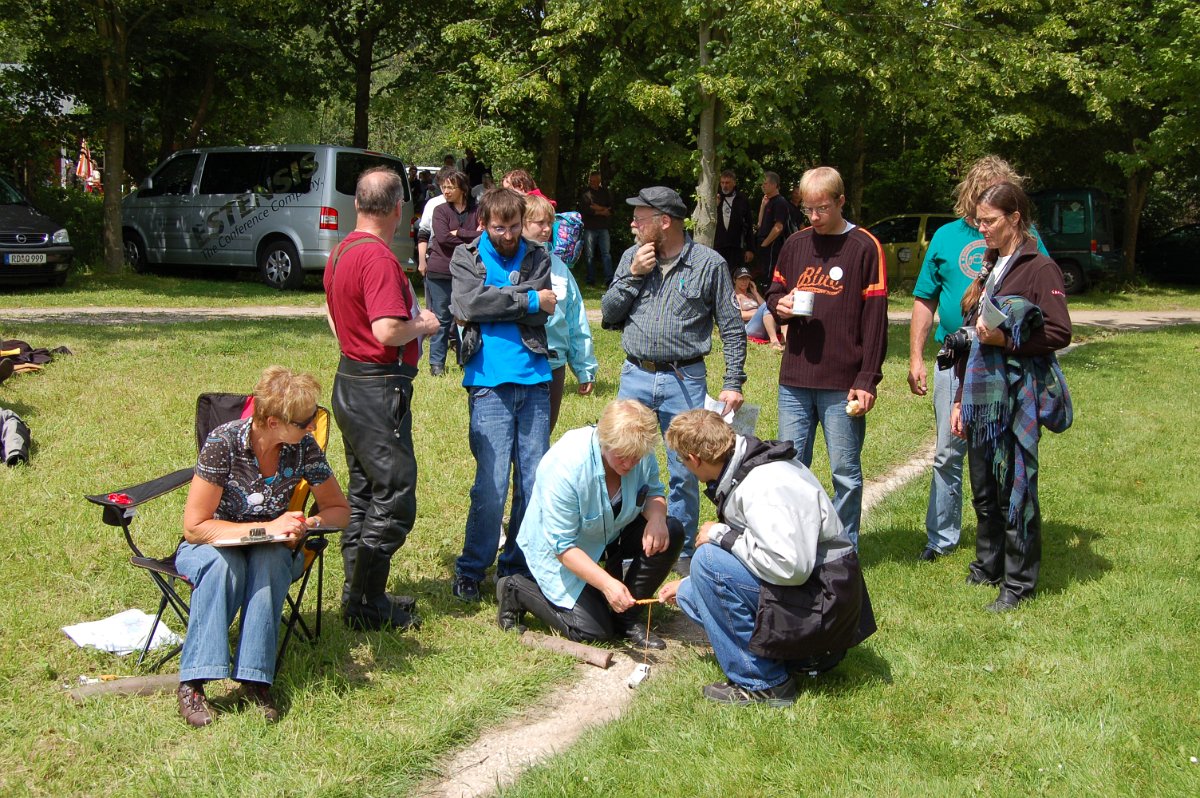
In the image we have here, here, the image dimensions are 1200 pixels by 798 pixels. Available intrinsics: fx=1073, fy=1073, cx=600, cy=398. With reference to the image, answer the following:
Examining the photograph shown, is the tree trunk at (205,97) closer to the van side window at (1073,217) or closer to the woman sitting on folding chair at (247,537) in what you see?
the van side window at (1073,217)

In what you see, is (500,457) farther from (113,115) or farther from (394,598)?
(113,115)

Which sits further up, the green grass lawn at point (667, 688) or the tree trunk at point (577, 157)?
the tree trunk at point (577, 157)

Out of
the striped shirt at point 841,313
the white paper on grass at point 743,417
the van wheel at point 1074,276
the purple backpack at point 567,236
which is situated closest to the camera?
the striped shirt at point 841,313

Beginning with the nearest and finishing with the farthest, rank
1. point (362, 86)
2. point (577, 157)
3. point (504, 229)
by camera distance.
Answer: point (504, 229) < point (362, 86) < point (577, 157)

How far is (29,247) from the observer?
14.5 metres

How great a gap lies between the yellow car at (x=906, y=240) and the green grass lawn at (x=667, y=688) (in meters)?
14.5

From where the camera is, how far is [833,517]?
396cm

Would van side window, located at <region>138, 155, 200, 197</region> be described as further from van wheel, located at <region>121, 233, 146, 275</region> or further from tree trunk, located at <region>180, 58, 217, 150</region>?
tree trunk, located at <region>180, 58, 217, 150</region>

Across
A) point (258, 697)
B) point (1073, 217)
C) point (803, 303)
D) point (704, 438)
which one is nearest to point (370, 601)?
point (258, 697)

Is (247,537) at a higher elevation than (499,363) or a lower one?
lower

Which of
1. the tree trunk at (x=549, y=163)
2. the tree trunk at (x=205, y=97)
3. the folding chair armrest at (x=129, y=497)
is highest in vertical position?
the tree trunk at (x=205, y=97)

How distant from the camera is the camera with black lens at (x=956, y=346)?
194 inches

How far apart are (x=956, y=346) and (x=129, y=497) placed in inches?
142

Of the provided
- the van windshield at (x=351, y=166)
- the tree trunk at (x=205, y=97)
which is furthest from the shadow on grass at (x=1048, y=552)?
the tree trunk at (x=205, y=97)
